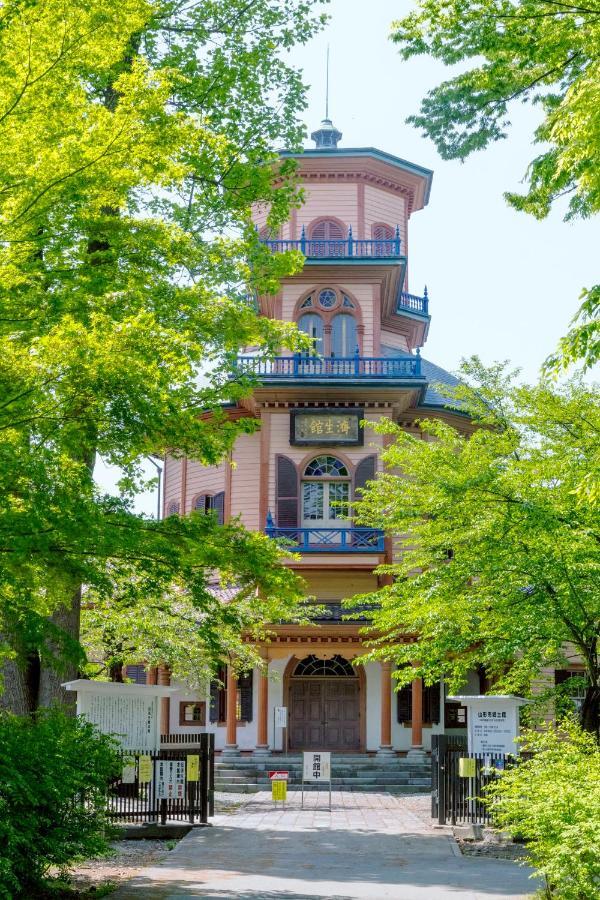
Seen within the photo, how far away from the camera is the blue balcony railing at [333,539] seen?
98.1 feet

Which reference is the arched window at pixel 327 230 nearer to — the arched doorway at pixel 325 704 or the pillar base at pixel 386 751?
the arched doorway at pixel 325 704

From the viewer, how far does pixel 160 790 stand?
55.3 feet

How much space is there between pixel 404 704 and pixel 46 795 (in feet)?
70.7

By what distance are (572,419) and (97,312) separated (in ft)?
29.2

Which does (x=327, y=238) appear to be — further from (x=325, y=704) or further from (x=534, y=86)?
(x=534, y=86)

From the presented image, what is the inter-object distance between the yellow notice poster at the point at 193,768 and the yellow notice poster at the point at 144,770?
81 centimetres

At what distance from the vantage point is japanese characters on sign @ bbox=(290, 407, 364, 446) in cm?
3091

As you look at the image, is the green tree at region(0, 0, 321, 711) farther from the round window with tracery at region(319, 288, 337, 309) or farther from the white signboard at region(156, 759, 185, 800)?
the round window with tracery at region(319, 288, 337, 309)

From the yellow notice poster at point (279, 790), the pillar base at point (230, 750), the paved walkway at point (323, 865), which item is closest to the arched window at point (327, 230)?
the pillar base at point (230, 750)

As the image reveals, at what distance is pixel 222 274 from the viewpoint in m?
16.3

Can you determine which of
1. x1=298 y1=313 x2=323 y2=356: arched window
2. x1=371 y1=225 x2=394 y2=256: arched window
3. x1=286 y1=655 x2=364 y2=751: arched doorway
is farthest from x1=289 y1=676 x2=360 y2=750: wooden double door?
x1=371 y1=225 x2=394 y2=256: arched window

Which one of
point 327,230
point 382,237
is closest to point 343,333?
point 327,230

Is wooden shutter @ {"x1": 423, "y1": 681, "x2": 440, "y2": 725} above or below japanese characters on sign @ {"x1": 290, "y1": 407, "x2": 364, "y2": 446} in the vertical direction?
below

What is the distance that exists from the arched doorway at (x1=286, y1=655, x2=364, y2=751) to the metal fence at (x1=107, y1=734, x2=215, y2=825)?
13.0 metres
